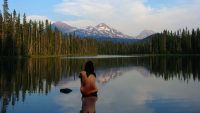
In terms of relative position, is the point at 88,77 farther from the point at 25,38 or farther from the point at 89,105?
the point at 25,38

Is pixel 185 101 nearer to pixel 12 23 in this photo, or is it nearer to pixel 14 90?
pixel 14 90

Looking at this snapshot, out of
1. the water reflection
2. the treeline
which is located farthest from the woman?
the treeline

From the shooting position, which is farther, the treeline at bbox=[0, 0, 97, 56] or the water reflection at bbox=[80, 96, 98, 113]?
the treeline at bbox=[0, 0, 97, 56]

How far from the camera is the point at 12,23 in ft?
443

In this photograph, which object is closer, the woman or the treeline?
the woman

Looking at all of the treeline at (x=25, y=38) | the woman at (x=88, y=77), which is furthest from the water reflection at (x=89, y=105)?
the treeline at (x=25, y=38)

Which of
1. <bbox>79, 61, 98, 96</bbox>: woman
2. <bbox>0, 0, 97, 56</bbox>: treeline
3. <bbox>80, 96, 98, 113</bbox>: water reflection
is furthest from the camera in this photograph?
<bbox>0, 0, 97, 56</bbox>: treeline

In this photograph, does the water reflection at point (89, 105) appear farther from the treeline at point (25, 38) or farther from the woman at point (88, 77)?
the treeline at point (25, 38)

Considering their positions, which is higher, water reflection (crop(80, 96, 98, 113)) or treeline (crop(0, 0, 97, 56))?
treeline (crop(0, 0, 97, 56))

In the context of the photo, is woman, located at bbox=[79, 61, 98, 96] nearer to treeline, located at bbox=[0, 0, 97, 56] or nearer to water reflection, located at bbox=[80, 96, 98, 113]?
water reflection, located at bbox=[80, 96, 98, 113]

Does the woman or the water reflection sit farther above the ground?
the woman

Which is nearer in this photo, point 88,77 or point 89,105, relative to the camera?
point 89,105

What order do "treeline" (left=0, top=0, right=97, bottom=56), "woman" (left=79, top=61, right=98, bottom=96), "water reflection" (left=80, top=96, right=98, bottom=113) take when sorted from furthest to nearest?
1. "treeline" (left=0, top=0, right=97, bottom=56)
2. "woman" (left=79, top=61, right=98, bottom=96)
3. "water reflection" (left=80, top=96, right=98, bottom=113)

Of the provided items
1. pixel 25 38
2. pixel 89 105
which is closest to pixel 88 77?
pixel 89 105
